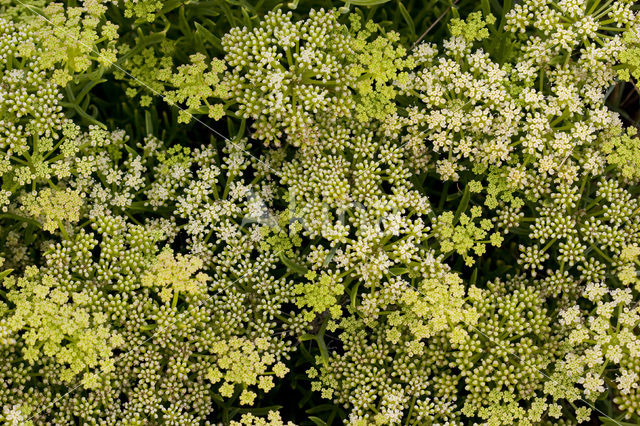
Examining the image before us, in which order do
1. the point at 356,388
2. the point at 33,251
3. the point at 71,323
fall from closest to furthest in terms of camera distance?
the point at 71,323
the point at 356,388
the point at 33,251

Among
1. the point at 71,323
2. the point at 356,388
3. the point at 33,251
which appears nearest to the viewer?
the point at 71,323

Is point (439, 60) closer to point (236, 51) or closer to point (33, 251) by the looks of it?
point (236, 51)

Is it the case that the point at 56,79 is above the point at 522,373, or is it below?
above

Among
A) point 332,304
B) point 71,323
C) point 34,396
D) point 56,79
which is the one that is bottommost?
point 34,396

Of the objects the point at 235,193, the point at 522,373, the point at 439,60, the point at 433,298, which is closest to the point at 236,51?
the point at 235,193

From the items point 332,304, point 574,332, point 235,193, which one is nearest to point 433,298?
point 332,304

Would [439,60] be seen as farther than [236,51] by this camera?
Yes

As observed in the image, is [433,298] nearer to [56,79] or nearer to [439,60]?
[439,60]
